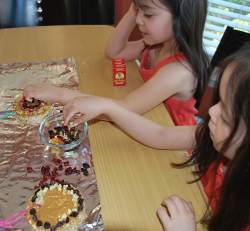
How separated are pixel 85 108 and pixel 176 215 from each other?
379 mm

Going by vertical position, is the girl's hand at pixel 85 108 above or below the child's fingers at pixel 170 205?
above

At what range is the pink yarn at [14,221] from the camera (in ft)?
2.39

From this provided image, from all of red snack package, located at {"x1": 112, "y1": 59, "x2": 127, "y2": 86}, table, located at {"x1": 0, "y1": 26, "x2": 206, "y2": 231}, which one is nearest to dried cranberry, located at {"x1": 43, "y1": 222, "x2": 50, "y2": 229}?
table, located at {"x1": 0, "y1": 26, "x2": 206, "y2": 231}

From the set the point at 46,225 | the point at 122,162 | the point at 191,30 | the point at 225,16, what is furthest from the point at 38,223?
the point at 225,16

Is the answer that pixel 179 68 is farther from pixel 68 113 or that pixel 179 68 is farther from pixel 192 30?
pixel 68 113

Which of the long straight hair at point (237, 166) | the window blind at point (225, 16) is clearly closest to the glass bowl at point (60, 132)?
the long straight hair at point (237, 166)

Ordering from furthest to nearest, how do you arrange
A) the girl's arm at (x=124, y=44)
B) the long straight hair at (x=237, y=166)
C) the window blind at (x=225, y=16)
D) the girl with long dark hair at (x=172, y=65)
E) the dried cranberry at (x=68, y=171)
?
1. the window blind at (x=225, y=16)
2. the girl's arm at (x=124, y=44)
3. the girl with long dark hair at (x=172, y=65)
4. the dried cranberry at (x=68, y=171)
5. the long straight hair at (x=237, y=166)

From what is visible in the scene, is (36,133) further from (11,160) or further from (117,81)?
(117,81)

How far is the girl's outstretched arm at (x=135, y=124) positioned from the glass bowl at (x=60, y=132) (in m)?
0.03

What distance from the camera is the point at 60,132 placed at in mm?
961

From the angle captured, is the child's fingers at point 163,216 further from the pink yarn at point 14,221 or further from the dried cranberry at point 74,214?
the pink yarn at point 14,221

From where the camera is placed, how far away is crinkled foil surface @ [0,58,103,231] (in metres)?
0.77

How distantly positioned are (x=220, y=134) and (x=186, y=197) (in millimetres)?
170

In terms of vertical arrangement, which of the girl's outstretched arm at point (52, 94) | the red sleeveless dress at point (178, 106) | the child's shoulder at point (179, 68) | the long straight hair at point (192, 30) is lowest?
the red sleeveless dress at point (178, 106)
